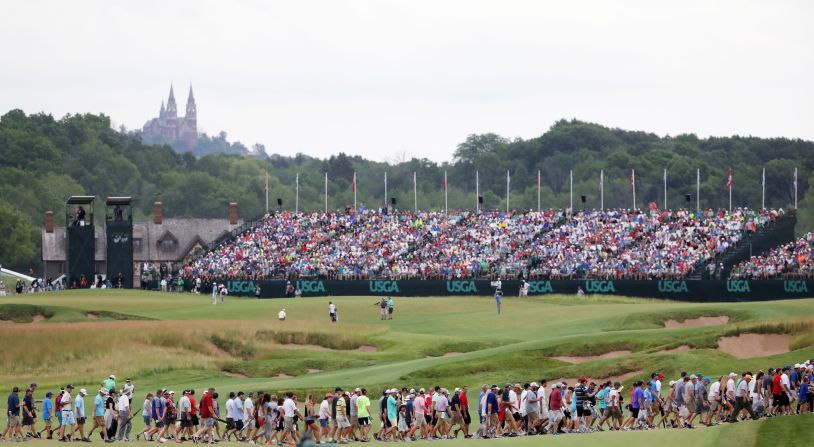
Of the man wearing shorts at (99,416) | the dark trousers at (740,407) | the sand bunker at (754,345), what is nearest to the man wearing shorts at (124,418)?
the man wearing shorts at (99,416)

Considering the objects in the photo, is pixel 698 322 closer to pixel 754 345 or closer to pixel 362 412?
pixel 754 345

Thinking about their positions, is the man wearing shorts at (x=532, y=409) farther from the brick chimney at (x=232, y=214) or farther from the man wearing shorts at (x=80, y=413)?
the brick chimney at (x=232, y=214)

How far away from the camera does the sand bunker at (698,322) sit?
7925 cm

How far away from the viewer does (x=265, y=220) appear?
124 metres

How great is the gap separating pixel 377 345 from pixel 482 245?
3702 cm

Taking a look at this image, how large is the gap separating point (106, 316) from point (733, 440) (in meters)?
49.7

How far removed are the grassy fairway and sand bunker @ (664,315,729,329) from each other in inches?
16.2

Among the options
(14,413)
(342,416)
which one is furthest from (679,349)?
(14,413)

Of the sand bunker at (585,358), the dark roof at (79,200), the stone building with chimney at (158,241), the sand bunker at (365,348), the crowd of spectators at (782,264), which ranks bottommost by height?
the sand bunker at (585,358)

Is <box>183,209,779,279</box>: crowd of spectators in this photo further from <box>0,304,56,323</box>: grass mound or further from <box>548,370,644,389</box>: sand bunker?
<box>548,370,644,389</box>: sand bunker

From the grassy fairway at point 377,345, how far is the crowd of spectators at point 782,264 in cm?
1138

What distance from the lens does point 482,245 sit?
4353 inches

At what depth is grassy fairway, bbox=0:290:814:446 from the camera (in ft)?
190

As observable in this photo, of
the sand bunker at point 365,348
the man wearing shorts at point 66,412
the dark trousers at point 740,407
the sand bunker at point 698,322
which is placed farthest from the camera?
the sand bunker at point 698,322
